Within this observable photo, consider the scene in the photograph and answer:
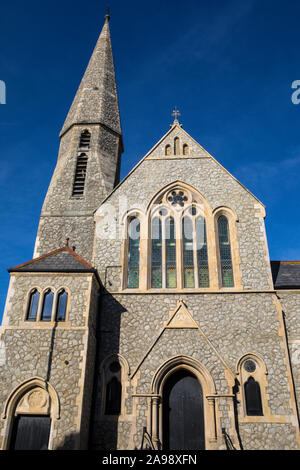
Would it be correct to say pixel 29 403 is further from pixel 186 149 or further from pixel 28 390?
pixel 186 149

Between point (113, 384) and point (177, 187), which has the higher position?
point (177, 187)

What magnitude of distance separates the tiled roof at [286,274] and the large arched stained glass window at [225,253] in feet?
6.17

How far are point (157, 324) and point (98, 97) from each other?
51.8 feet

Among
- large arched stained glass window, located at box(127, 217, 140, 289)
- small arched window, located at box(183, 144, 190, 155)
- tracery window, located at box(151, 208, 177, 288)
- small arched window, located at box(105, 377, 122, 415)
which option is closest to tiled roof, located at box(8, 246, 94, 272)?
large arched stained glass window, located at box(127, 217, 140, 289)

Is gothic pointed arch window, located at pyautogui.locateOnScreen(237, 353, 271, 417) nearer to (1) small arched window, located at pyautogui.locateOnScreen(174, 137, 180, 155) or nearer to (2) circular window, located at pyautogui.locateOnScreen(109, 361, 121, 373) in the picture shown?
(2) circular window, located at pyautogui.locateOnScreen(109, 361, 121, 373)

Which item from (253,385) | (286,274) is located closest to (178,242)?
(286,274)

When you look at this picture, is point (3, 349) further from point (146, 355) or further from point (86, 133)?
point (86, 133)

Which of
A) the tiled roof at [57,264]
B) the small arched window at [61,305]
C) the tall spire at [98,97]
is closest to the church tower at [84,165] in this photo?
the tall spire at [98,97]

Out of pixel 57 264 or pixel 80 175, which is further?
pixel 80 175

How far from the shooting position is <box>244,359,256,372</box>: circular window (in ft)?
47.3

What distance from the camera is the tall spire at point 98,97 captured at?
77.7 ft

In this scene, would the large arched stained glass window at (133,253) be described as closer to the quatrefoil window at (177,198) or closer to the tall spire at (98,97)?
the quatrefoil window at (177,198)

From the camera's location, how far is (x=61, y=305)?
14289 millimetres
